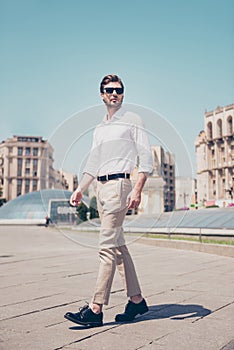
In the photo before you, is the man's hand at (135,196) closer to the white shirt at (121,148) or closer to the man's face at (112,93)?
the white shirt at (121,148)

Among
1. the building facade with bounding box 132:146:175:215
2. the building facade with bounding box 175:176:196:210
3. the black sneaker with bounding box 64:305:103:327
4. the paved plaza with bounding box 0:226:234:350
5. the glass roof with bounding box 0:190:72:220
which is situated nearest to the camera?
the paved plaza with bounding box 0:226:234:350

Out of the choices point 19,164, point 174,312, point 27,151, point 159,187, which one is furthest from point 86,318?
point 19,164

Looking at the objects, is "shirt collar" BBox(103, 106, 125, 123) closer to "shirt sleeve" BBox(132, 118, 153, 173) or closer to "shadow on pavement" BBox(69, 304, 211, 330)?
"shirt sleeve" BBox(132, 118, 153, 173)

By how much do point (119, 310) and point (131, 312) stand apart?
1.57 feet

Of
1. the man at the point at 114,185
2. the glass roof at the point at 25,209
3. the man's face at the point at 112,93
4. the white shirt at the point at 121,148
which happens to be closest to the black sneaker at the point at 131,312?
the man at the point at 114,185

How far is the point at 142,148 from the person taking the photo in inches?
158

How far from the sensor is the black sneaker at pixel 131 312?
3.96 m

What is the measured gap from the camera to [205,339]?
11.1 ft

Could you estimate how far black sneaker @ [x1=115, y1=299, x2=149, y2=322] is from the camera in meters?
3.96

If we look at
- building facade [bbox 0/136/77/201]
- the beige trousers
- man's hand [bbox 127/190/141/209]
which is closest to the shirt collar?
the beige trousers

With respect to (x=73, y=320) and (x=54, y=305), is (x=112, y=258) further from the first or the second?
(x=54, y=305)

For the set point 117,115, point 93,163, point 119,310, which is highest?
point 117,115

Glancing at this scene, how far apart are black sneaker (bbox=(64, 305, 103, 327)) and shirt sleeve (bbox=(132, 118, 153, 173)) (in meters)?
1.22

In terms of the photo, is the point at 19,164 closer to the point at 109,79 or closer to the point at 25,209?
the point at 25,209
